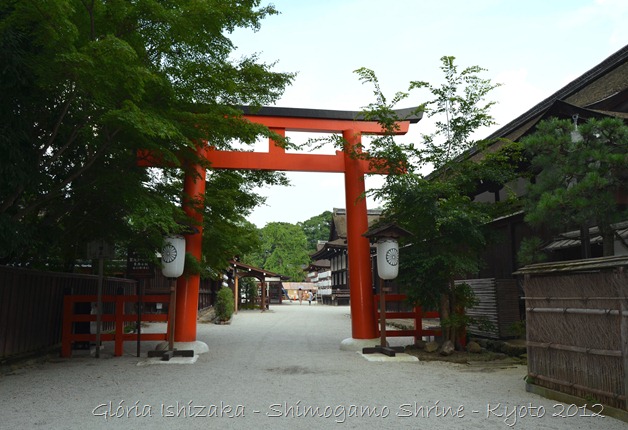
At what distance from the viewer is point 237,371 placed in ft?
27.0

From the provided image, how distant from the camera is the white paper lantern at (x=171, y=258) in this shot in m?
9.45

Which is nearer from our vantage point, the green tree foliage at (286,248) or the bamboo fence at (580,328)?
the bamboo fence at (580,328)

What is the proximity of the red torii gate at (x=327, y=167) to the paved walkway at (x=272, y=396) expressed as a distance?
5.96ft

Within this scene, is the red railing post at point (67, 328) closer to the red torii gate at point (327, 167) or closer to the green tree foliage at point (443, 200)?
the red torii gate at point (327, 167)

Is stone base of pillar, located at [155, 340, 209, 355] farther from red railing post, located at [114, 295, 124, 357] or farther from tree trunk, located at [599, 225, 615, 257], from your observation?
tree trunk, located at [599, 225, 615, 257]

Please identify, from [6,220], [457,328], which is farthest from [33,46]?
[457,328]

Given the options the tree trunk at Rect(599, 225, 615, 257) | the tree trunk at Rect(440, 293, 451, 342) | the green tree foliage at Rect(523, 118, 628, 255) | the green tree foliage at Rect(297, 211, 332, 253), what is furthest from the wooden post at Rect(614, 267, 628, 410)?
the green tree foliage at Rect(297, 211, 332, 253)

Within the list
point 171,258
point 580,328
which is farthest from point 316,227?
point 580,328

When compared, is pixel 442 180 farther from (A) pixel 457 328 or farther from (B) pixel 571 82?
(B) pixel 571 82

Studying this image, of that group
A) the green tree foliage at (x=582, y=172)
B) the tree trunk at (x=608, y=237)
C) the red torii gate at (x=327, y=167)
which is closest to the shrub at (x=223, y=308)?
the red torii gate at (x=327, y=167)

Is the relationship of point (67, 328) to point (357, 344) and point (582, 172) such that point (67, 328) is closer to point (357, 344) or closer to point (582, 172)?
point (357, 344)

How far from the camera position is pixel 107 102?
6906 millimetres

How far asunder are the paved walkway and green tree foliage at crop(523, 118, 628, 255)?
2.57 metres

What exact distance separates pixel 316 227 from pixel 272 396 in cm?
6758
